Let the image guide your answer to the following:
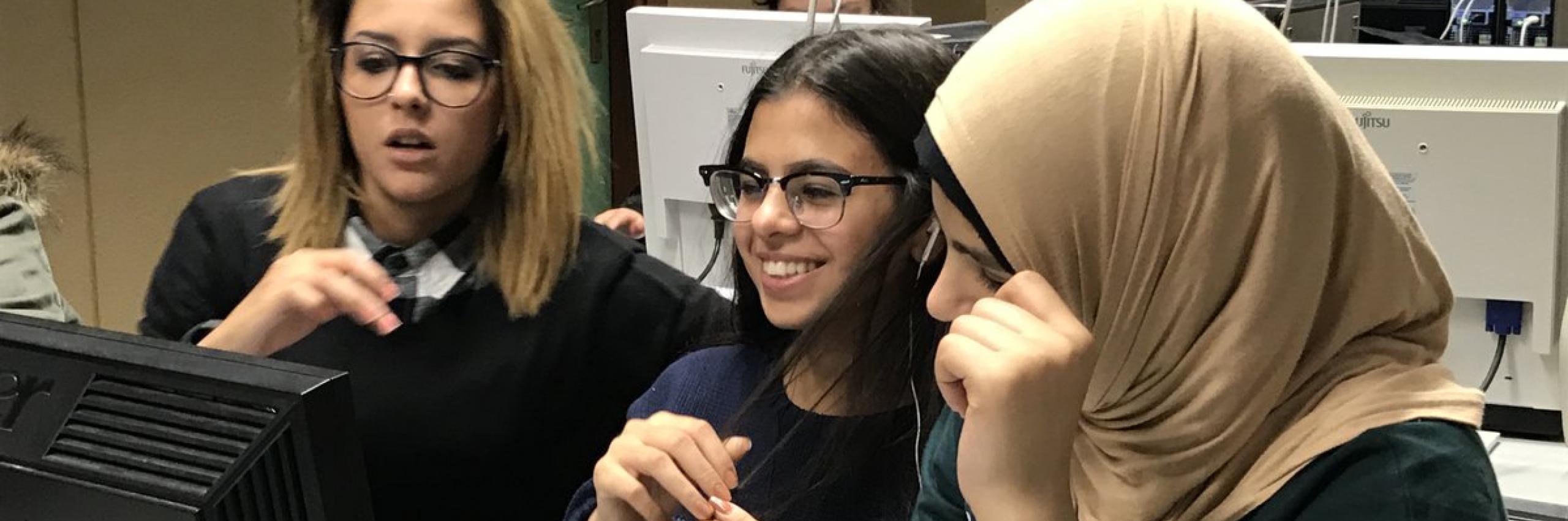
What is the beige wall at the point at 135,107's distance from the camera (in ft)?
11.8

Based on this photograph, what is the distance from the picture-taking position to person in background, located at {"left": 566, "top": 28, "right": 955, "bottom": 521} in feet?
4.51

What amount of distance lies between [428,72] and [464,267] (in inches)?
7.6

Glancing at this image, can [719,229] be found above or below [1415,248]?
below

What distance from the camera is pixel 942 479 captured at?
1207 mm

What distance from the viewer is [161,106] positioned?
370 cm

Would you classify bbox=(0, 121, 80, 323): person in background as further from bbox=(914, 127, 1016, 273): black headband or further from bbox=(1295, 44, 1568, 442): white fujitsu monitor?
bbox=(1295, 44, 1568, 442): white fujitsu monitor

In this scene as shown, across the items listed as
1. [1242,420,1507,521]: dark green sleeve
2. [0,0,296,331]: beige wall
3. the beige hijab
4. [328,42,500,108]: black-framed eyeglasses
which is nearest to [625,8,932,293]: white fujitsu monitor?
[328,42,500,108]: black-framed eyeglasses

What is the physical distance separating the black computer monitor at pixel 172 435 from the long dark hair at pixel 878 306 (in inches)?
30.1

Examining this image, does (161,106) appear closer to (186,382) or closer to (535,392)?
(535,392)

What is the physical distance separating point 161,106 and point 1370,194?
332 cm

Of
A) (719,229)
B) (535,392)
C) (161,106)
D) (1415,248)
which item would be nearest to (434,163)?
(535,392)

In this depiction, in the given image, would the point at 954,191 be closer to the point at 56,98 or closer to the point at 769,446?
the point at 769,446

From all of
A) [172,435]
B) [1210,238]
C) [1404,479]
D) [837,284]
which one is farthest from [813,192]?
[172,435]

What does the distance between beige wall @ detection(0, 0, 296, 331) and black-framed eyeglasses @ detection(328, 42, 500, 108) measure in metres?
2.19
